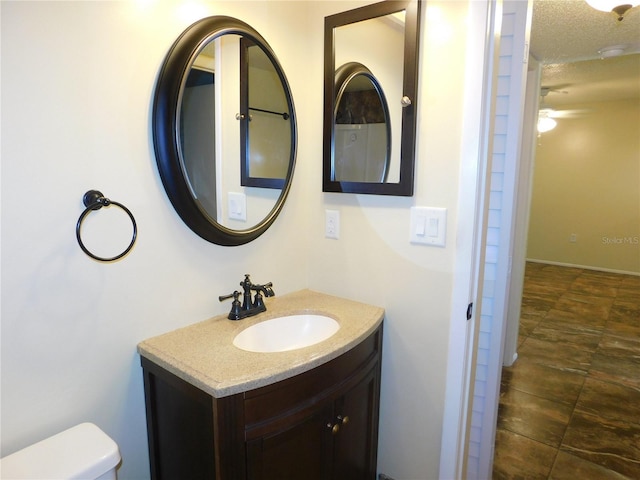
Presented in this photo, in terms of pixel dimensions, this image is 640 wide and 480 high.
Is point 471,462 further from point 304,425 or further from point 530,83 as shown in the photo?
point 530,83

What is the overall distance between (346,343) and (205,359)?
43cm

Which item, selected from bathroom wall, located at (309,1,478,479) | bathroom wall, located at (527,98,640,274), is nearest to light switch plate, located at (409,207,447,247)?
bathroom wall, located at (309,1,478,479)

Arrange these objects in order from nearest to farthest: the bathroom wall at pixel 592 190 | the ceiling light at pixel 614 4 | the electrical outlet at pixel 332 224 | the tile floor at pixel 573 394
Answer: the electrical outlet at pixel 332 224
the ceiling light at pixel 614 4
the tile floor at pixel 573 394
the bathroom wall at pixel 592 190

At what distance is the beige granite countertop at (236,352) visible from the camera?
3.46 feet

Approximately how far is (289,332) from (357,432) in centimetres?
43

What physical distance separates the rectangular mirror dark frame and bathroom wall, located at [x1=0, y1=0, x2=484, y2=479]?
45 mm

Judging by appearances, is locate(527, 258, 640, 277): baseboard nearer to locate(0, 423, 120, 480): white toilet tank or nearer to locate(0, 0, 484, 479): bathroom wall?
locate(0, 0, 484, 479): bathroom wall

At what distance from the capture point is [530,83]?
273cm

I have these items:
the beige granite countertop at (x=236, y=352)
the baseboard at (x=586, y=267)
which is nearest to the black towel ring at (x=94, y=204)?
the beige granite countertop at (x=236, y=352)

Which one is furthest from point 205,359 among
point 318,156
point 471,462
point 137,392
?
point 471,462

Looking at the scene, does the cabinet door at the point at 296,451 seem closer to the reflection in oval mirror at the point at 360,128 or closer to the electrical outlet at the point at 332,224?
the electrical outlet at the point at 332,224

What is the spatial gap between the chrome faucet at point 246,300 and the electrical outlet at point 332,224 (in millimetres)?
396

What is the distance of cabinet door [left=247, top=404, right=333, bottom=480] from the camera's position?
3.67ft

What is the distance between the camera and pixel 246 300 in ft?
4.88
